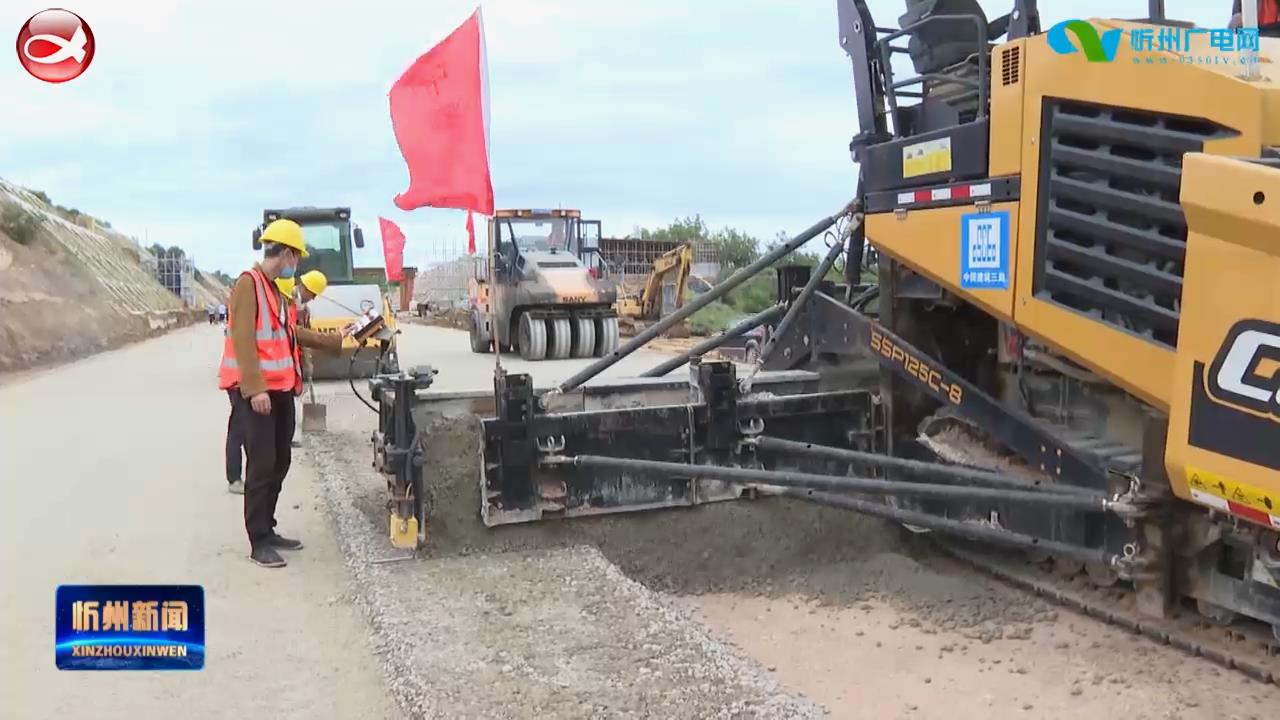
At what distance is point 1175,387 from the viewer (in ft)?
9.68

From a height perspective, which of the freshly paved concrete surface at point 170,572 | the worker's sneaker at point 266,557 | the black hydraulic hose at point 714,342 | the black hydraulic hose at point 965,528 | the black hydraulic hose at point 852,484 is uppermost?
the black hydraulic hose at point 714,342

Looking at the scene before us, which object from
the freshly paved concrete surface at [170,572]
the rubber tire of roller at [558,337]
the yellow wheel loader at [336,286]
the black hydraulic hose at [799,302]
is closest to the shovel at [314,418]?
the freshly paved concrete surface at [170,572]

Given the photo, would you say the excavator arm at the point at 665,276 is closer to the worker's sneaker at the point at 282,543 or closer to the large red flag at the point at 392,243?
the large red flag at the point at 392,243

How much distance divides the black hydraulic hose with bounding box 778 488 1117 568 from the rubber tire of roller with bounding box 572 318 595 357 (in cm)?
1310

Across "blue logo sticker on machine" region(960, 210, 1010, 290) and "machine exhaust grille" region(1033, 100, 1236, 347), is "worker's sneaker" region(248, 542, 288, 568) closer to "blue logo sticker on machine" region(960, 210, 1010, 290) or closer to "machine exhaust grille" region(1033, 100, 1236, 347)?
"blue logo sticker on machine" region(960, 210, 1010, 290)

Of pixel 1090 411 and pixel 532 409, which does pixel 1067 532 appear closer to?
pixel 1090 411

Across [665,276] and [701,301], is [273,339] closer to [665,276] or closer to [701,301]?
[701,301]

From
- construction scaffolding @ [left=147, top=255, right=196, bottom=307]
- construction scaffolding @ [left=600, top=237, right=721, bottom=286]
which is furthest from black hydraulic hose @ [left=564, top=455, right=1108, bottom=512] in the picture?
construction scaffolding @ [left=147, top=255, right=196, bottom=307]

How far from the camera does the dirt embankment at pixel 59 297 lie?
65.2 feet

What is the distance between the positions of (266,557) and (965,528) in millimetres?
3208

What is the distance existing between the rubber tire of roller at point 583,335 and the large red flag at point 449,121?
12.5 m

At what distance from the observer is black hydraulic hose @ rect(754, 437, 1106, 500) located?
3836mm

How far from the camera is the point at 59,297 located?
2544cm

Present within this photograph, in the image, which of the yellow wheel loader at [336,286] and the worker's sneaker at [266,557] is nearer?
the worker's sneaker at [266,557]
